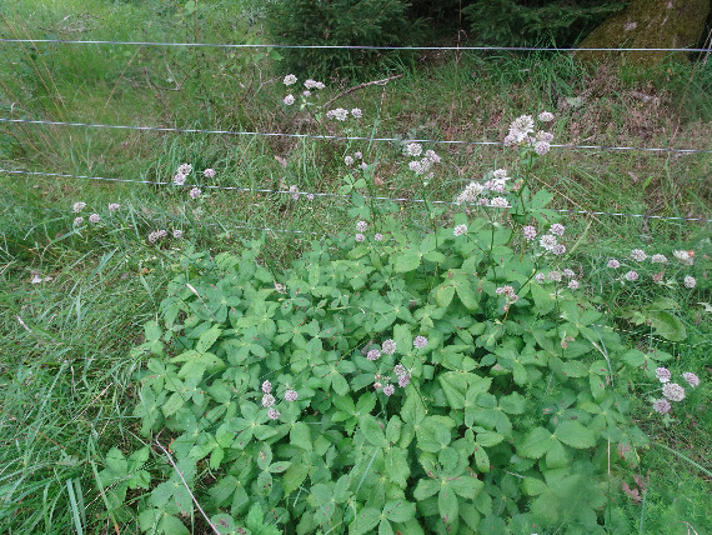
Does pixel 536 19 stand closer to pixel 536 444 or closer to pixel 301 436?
pixel 536 444

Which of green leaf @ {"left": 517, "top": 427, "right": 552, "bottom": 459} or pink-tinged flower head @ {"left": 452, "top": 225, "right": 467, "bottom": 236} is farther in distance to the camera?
pink-tinged flower head @ {"left": 452, "top": 225, "right": 467, "bottom": 236}

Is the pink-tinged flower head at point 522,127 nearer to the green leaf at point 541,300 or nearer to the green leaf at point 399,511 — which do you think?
the green leaf at point 541,300

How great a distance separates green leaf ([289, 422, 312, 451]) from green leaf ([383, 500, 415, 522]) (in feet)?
1.04

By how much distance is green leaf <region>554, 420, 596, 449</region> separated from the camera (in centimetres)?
145

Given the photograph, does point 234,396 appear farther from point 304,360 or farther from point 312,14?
point 312,14

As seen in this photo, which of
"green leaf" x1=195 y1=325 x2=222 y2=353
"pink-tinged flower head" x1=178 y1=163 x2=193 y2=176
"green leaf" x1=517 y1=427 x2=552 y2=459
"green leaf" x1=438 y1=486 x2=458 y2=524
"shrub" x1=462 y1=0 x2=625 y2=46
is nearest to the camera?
"green leaf" x1=438 y1=486 x2=458 y2=524

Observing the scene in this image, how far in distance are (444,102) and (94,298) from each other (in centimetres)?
291

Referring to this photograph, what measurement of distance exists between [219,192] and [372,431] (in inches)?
94.8

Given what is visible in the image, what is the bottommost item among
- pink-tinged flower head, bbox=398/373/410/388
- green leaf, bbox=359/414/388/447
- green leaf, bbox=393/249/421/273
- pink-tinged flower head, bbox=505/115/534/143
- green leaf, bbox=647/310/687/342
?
green leaf, bbox=647/310/687/342

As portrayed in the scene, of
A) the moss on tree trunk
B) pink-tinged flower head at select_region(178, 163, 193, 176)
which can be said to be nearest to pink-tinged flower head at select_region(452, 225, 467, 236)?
pink-tinged flower head at select_region(178, 163, 193, 176)

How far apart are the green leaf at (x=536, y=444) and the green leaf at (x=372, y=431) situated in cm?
43

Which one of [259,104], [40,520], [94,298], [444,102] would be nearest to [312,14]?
[259,104]

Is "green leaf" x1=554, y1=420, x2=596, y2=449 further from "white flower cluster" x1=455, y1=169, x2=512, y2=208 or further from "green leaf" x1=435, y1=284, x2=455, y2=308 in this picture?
"white flower cluster" x1=455, y1=169, x2=512, y2=208

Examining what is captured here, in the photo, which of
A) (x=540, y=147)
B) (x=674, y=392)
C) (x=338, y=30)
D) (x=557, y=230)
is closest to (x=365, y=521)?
(x=674, y=392)
